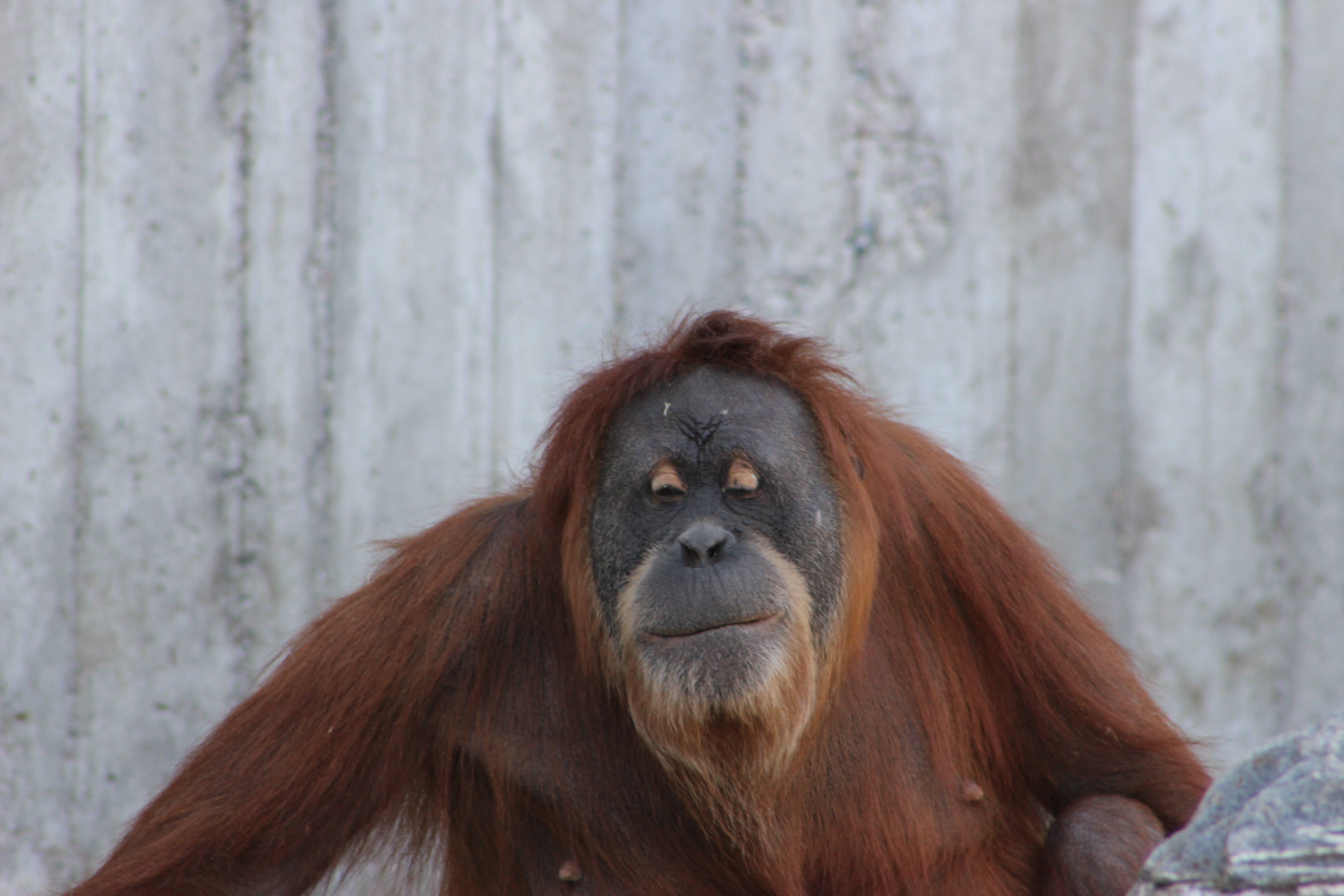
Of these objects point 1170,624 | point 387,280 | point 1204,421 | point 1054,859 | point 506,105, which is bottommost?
point 1054,859

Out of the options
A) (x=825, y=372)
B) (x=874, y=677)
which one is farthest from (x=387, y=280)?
(x=874, y=677)

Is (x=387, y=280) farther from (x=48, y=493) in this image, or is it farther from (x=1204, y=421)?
(x=1204, y=421)

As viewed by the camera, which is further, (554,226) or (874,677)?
(554,226)

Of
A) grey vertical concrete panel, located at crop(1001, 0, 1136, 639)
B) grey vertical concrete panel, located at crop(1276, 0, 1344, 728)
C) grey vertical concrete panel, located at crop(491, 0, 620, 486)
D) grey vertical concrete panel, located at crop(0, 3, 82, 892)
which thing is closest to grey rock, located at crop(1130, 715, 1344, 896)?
grey vertical concrete panel, located at crop(1001, 0, 1136, 639)

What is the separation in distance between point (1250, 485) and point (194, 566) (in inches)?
106

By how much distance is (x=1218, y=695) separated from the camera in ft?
11.6

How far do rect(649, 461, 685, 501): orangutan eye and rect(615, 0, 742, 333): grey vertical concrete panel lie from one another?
4.18ft

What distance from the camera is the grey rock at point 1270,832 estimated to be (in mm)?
1700

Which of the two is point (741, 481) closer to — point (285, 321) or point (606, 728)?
point (606, 728)

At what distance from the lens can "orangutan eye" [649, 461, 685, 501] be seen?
2.24m

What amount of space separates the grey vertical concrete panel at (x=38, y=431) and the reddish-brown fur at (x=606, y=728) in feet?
2.80

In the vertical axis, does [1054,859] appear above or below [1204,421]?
A: below

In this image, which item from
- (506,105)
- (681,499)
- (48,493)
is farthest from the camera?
(506,105)

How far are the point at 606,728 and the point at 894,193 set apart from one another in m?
1.77
